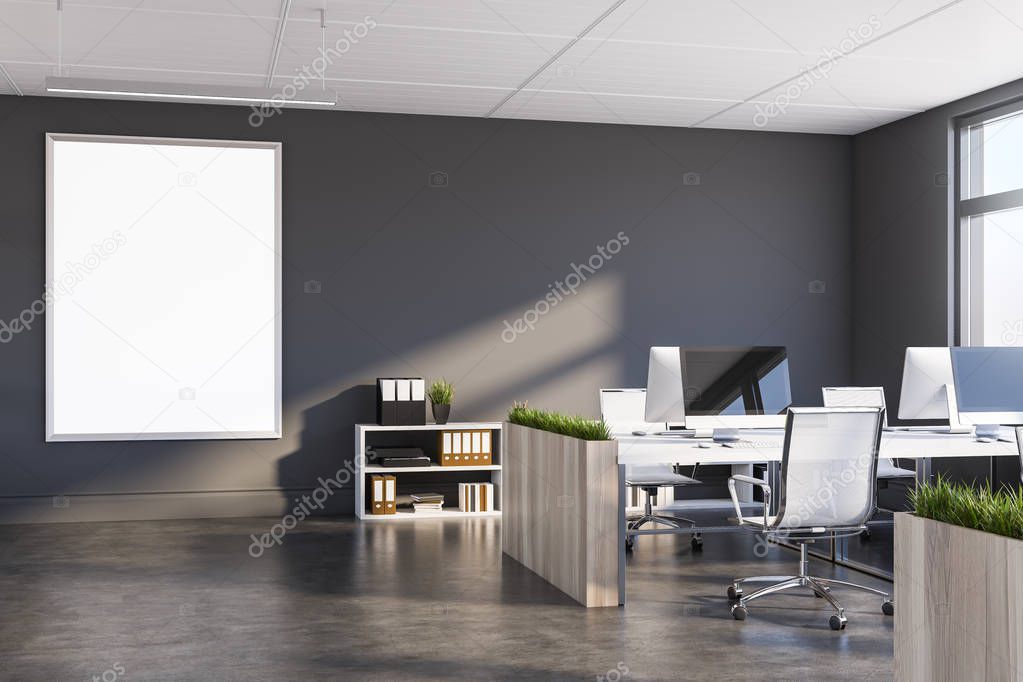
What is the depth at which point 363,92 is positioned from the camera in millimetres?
7066

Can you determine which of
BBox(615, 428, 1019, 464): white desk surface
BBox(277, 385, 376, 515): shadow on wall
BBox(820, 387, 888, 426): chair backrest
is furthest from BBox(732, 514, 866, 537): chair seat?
BBox(277, 385, 376, 515): shadow on wall

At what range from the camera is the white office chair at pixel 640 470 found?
6137mm

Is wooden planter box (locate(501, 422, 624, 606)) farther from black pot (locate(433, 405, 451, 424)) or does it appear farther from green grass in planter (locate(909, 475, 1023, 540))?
green grass in planter (locate(909, 475, 1023, 540))

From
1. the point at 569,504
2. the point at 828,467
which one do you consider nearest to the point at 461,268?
the point at 569,504

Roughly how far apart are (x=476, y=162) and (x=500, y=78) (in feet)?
3.90

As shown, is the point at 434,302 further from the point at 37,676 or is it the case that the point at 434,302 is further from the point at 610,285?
the point at 37,676

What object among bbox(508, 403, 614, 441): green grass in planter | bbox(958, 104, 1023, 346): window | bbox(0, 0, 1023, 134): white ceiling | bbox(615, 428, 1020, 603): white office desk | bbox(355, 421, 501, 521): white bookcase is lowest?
bbox(355, 421, 501, 521): white bookcase

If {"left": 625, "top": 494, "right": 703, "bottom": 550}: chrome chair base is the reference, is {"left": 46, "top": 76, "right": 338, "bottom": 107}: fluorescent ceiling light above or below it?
above

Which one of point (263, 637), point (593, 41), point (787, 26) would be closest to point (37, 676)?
point (263, 637)

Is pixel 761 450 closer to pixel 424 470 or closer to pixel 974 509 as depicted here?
pixel 974 509

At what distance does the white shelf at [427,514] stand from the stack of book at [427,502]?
28 millimetres

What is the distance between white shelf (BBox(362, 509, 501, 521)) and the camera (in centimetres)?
725

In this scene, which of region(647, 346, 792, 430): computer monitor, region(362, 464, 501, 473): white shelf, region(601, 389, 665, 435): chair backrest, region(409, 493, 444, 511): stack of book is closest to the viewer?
region(647, 346, 792, 430): computer monitor

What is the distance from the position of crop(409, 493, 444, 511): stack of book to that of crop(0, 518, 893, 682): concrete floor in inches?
37.2
